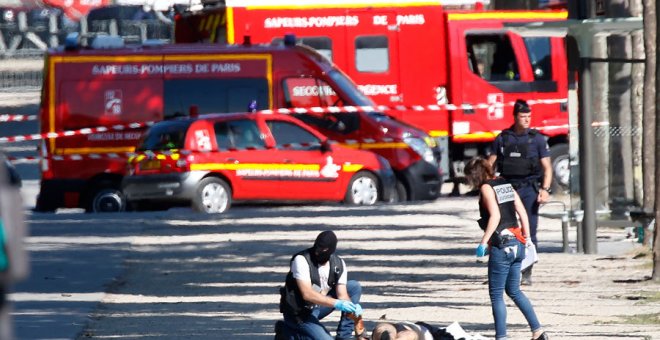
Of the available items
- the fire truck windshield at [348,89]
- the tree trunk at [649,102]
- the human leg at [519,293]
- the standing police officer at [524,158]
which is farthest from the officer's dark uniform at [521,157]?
the fire truck windshield at [348,89]

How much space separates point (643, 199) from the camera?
16.1 m

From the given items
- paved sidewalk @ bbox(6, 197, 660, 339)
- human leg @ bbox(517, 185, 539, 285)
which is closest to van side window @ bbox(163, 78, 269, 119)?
paved sidewalk @ bbox(6, 197, 660, 339)

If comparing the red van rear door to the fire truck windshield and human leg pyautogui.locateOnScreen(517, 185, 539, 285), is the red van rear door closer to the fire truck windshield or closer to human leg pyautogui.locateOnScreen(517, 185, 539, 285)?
the fire truck windshield

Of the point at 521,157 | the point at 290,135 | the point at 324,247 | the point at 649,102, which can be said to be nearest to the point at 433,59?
the point at 290,135

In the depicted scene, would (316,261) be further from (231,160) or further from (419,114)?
(419,114)

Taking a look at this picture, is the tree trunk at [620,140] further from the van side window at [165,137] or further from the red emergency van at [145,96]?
the van side window at [165,137]

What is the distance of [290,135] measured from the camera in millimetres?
19953

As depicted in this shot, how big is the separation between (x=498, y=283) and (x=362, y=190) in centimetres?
1124

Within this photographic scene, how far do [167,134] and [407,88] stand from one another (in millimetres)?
4849

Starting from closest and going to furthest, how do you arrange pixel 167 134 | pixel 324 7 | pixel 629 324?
pixel 629 324, pixel 167 134, pixel 324 7

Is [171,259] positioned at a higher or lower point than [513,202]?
lower

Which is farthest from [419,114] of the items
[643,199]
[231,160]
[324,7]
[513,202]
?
[513,202]

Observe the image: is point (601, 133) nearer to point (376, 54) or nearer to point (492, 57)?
point (376, 54)

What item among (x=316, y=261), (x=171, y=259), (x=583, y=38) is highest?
(x=583, y=38)
